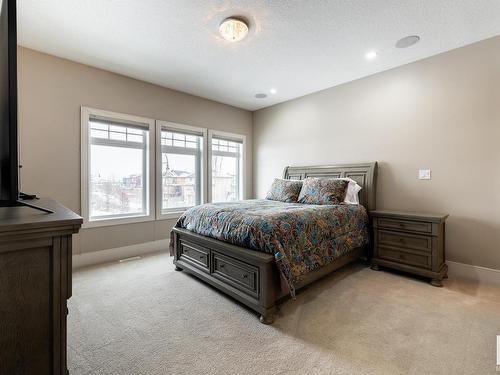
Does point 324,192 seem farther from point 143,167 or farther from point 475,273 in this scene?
point 143,167

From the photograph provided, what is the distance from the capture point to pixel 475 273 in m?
2.76

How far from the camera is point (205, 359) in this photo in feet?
5.15

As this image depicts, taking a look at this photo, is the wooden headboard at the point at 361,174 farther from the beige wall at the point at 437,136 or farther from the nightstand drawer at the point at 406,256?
the nightstand drawer at the point at 406,256

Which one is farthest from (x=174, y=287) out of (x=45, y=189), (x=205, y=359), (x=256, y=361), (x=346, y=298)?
(x=45, y=189)

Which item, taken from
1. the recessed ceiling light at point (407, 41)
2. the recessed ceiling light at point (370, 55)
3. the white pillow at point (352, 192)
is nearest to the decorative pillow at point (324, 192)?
the white pillow at point (352, 192)

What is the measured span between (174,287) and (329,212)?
189cm

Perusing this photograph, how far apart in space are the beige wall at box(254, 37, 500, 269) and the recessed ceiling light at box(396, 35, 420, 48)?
546 millimetres

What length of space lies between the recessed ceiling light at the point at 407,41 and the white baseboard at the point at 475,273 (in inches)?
103

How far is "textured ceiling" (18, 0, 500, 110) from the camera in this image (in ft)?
7.13

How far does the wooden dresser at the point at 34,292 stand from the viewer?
2.60 feet

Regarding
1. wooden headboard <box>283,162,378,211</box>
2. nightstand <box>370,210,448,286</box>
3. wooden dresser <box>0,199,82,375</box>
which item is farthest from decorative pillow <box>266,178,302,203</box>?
wooden dresser <box>0,199,82,375</box>

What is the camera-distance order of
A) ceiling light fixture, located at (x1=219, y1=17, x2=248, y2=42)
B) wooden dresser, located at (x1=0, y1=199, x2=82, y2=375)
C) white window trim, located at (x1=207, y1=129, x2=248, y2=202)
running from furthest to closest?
1. white window trim, located at (x1=207, y1=129, x2=248, y2=202)
2. ceiling light fixture, located at (x1=219, y1=17, x2=248, y2=42)
3. wooden dresser, located at (x1=0, y1=199, x2=82, y2=375)

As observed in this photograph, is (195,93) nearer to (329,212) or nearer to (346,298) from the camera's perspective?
(329,212)

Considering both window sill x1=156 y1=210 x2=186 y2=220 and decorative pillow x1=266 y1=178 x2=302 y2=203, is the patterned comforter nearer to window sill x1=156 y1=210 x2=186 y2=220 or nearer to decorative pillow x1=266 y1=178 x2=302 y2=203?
decorative pillow x1=266 y1=178 x2=302 y2=203
